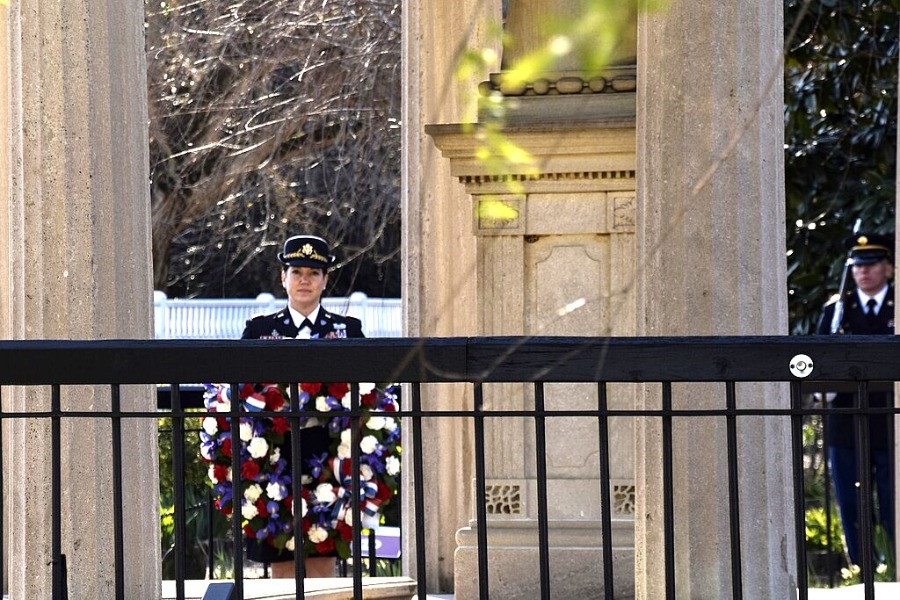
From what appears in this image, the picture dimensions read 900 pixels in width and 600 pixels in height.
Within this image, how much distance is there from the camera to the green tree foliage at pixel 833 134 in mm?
15234

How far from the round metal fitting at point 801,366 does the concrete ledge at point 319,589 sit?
154 inches

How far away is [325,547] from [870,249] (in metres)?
5.34

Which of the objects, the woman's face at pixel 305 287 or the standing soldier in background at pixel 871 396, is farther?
the standing soldier in background at pixel 871 396

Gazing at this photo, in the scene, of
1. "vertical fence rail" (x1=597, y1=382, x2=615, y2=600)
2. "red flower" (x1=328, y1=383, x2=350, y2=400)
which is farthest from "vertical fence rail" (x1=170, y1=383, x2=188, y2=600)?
"red flower" (x1=328, y1=383, x2=350, y2=400)

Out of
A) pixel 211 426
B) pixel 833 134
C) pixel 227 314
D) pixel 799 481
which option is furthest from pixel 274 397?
pixel 227 314

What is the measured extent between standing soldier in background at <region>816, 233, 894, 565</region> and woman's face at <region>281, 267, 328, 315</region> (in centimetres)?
427

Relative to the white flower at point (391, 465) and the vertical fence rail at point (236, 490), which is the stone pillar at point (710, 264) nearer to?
the vertical fence rail at point (236, 490)

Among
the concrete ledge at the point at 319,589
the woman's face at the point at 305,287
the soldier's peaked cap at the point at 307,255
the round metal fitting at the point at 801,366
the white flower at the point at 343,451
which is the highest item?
the soldier's peaked cap at the point at 307,255

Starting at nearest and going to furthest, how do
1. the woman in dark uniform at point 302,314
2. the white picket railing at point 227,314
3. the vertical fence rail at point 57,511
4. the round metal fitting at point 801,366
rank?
the round metal fitting at point 801,366
the vertical fence rail at point 57,511
the woman in dark uniform at point 302,314
the white picket railing at point 227,314

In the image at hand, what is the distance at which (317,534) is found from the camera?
29.2 ft

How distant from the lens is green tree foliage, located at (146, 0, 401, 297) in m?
20.4

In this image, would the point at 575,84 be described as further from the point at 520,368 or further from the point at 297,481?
the point at 297,481

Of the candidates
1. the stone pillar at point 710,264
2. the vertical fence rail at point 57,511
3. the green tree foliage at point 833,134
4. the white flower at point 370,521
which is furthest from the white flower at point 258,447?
the green tree foliage at point 833,134

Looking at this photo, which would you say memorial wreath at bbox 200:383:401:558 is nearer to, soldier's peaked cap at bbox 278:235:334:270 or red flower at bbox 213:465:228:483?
red flower at bbox 213:465:228:483
